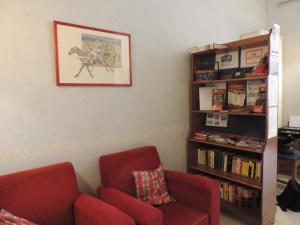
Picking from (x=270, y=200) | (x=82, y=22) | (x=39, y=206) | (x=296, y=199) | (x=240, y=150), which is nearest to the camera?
(x=39, y=206)

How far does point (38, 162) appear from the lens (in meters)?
1.78

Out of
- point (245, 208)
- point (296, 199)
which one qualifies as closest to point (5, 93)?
point (245, 208)

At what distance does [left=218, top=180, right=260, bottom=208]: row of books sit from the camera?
7.79 ft

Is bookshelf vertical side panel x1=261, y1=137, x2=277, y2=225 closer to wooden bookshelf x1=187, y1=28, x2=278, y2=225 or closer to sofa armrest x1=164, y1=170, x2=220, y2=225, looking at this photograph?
wooden bookshelf x1=187, y1=28, x2=278, y2=225

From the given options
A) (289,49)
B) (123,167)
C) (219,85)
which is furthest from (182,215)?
(289,49)

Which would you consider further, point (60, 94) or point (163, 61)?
point (163, 61)

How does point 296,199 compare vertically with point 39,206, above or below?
below

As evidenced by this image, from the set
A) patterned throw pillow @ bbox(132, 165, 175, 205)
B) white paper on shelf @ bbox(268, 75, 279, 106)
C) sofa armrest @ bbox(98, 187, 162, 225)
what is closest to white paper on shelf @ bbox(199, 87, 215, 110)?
white paper on shelf @ bbox(268, 75, 279, 106)

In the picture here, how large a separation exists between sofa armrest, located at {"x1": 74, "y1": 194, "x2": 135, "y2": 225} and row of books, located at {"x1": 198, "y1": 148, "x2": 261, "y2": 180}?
148 cm

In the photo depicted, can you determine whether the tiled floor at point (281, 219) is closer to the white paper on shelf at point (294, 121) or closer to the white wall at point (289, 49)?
the white paper on shelf at point (294, 121)

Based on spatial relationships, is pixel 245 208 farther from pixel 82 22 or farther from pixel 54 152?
pixel 82 22

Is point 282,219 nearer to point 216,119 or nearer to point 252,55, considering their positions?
point 216,119

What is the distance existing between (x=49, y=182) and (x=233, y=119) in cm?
196

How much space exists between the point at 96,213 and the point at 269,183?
1719 mm
